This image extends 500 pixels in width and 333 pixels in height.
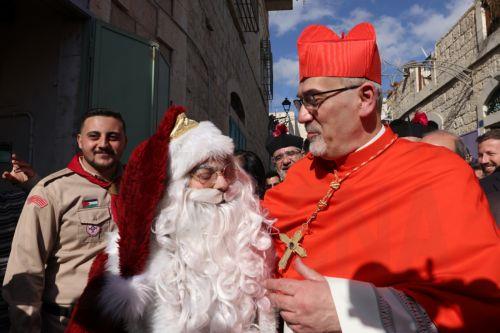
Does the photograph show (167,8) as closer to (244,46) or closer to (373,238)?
(373,238)

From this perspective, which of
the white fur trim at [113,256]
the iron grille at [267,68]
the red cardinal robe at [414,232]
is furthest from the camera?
the iron grille at [267,68]

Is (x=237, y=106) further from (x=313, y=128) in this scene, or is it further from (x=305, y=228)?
(x=305, y=228)

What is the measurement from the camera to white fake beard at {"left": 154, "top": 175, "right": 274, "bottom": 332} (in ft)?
5.17

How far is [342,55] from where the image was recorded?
6.04 ft

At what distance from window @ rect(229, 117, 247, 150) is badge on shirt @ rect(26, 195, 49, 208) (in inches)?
347

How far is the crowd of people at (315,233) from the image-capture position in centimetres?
132

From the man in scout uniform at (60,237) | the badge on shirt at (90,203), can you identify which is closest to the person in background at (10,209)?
the man in scout uniform at (60,237)

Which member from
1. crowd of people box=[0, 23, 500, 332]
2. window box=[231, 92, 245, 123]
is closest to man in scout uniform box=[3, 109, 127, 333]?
crowd of people box=[0, 23, 500, 332]

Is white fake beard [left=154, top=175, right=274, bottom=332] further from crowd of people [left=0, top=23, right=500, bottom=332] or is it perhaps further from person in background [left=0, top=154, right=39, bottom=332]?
person in background [left=0, top=154, right=39, bottom=332]

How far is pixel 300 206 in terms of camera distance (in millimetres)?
1876

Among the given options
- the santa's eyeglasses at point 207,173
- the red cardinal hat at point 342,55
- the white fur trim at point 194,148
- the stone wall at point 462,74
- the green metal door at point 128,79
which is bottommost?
the santa's eyeglasses at point 207,173

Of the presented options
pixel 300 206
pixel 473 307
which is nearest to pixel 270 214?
pixel 300 206

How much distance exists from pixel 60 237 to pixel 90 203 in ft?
0.95

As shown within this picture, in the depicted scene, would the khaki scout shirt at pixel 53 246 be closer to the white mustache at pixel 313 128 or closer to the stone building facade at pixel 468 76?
the white mustache at pixel 313 128
